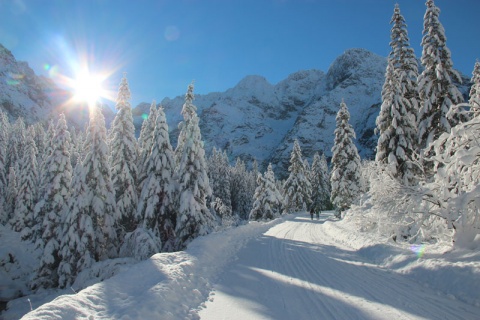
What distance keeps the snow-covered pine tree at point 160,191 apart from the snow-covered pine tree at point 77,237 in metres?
3.60

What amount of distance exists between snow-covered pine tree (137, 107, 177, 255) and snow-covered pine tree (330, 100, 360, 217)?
23177 millimetres

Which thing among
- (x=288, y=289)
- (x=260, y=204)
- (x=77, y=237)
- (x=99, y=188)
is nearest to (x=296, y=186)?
(x=260, y=204)

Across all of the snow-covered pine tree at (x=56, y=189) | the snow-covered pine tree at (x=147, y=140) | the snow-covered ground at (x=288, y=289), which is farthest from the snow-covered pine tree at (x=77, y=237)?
the snow-covered ground at (x=288, y=289)

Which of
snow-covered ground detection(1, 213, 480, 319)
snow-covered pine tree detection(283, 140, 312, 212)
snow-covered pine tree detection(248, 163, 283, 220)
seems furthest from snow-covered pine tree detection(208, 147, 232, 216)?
snow-covered ground detection(1, 213, 480, 319)

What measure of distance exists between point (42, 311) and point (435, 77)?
84.2 ft

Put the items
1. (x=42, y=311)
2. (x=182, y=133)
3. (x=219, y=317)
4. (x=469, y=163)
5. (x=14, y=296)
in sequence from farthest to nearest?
(x=182, y=133), (x=14, y=296), (x=469, y=163), (x=219, y=317), (x=42, y=311)

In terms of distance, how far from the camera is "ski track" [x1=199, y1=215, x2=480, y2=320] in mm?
6867

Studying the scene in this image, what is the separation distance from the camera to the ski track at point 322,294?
22.5ft

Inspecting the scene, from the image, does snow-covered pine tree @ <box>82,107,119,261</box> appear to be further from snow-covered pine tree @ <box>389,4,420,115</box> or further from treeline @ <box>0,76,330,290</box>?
snow-covered pine tree @ <box>389,4,420,115</box>

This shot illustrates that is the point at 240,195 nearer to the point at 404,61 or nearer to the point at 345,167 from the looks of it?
the point at 345,167

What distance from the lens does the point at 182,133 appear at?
993 inches

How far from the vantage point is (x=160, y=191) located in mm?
23172

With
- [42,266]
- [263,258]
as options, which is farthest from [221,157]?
[263,258]

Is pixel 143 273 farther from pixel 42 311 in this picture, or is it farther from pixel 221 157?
pixel 221 157
